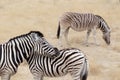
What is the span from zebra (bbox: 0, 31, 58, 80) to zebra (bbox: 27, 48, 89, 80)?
141 millimetres

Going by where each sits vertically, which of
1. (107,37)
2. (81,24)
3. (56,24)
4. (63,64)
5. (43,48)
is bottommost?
(107,37)

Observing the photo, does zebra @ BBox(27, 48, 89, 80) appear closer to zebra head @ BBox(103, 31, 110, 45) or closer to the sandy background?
the sandy background

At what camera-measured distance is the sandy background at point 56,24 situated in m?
10.6

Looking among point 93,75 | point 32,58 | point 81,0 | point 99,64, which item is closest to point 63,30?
point 99,64

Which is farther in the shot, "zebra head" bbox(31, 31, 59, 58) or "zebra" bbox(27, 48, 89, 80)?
"zebra head" bbox(31, 31, 59, 58)

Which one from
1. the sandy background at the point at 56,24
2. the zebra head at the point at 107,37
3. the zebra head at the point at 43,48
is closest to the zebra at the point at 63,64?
the zebra head at the point at 43,48

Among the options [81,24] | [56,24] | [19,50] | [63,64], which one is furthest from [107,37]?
[19,50]

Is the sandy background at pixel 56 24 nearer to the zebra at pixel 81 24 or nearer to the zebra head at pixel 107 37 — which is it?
the zebra head at pixel 107 37

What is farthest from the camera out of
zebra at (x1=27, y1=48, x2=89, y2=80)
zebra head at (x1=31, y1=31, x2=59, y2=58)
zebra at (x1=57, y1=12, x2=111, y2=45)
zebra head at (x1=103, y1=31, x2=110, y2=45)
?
zebra head at (x1=103, y1=31, x2=110, y2=45)

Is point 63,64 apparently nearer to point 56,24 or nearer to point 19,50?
point 19,50

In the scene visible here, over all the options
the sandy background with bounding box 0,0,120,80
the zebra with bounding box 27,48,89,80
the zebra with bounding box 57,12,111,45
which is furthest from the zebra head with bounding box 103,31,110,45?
the zebra with bounding box 27,48,89,80

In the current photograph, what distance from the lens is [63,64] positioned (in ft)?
25.6

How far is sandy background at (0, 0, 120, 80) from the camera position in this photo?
10.6 metres

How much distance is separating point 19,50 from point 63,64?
936 millimetres
